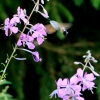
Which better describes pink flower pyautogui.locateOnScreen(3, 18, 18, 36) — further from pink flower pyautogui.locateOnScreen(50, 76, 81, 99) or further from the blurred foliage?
the blurred foliage

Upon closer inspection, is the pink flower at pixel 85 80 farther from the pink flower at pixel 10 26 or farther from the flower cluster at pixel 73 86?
the pink flower at pixel 10 26

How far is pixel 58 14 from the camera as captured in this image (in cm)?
264

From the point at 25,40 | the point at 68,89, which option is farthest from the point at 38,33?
the point at 68,89

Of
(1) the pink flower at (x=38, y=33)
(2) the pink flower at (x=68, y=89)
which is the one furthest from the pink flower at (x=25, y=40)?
(2) the pink flower at (x=68, y=89)

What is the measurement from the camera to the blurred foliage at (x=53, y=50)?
2670 millimetres

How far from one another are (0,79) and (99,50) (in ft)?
6.52

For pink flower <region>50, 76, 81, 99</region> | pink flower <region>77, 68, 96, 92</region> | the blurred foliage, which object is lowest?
pink flower <region>50, 76, 81, 99</region>

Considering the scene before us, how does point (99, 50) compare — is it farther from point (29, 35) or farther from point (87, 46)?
point (29, 35)

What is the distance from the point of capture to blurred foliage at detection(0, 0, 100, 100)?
8.76ft

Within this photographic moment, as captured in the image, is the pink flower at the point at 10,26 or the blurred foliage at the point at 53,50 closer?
the pink flower at the point at 10,26

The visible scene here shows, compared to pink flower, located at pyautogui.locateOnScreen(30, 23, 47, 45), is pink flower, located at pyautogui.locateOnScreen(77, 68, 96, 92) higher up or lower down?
lower down

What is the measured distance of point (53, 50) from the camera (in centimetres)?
290

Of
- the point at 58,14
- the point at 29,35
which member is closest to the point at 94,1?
the point at 58,14

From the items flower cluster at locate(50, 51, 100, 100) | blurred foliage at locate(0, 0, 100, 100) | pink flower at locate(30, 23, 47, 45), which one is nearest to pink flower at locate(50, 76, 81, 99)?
flower cluster at locate(50, 51, 100, 100)
